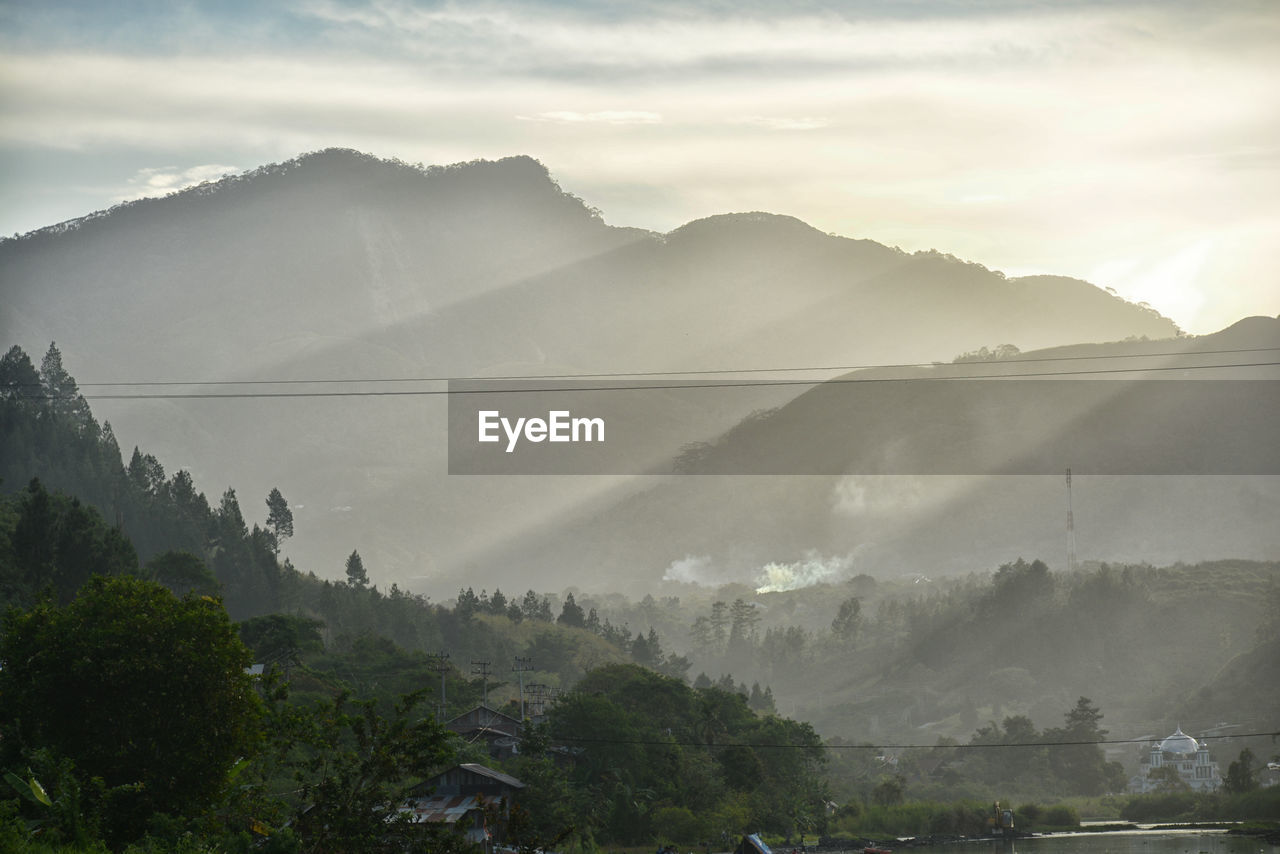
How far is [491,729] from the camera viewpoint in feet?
390

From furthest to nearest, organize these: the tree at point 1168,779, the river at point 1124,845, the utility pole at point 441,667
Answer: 1. the tree at point 1168,779
2. the utility pole at point 441,667
3. the river at point 1124,845

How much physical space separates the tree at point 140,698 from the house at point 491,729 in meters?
68.2

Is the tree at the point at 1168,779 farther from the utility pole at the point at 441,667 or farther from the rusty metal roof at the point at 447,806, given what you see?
the rusty metal roof at the point at 447,806

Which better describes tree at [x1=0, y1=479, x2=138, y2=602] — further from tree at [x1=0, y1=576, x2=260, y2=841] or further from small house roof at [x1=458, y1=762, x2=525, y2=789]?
tree at [x1=0, y1=576, x2=260, y2=841]

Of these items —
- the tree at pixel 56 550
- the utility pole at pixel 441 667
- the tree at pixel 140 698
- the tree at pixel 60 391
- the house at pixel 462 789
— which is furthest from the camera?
the tree at pixel 60 391

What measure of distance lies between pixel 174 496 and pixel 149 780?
506 feet

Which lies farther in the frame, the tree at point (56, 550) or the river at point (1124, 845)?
the river at point (1124, 845)

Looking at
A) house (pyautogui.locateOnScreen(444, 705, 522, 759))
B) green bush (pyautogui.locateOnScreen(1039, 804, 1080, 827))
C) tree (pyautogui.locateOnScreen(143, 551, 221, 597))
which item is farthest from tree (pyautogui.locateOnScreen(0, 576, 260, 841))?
green bush (pyautogui.locateOnScreen(1039, 804, 1080, 827))

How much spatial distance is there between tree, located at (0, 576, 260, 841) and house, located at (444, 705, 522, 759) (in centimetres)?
6818

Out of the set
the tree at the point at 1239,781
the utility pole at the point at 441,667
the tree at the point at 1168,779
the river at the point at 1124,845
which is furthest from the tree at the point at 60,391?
the tree at the point at 1239,781

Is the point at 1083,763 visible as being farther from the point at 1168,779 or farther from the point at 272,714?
the point at 272,714

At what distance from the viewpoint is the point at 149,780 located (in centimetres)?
4547

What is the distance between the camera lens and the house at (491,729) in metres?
115

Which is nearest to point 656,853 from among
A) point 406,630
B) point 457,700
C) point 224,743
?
point 457,700
